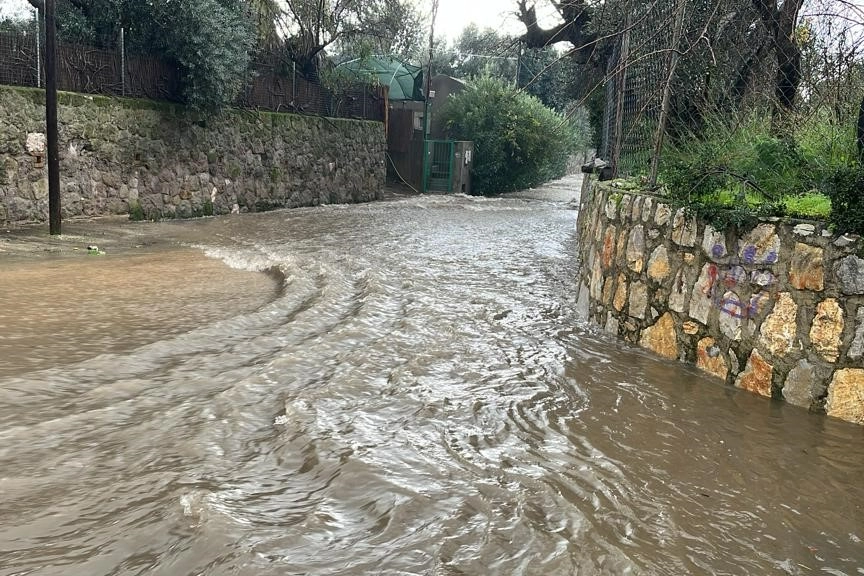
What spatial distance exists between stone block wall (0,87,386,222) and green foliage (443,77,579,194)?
5.68m

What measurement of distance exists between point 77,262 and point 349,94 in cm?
1351

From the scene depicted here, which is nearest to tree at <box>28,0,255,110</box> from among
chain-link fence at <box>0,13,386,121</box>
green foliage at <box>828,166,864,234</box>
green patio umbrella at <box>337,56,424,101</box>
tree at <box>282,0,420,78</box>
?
chain-link fence at <box>0,13,386,121</box>

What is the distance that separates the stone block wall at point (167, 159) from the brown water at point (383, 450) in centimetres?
531

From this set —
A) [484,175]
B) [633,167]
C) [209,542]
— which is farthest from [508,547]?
[484,175]

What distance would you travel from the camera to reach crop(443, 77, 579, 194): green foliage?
2548 cm

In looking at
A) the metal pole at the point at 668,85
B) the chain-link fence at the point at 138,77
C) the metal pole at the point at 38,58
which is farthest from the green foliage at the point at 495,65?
the metal pole at the point at 668,85

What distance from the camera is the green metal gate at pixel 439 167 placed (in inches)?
991

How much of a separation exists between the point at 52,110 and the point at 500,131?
17.0 metres

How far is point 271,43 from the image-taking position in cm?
1952

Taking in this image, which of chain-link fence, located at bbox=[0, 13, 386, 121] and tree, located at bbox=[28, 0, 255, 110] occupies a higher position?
tree, located at bbox=[28, 0, 255, 110]

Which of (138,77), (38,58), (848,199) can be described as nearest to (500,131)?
(138,77)

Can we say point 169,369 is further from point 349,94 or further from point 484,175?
point 484,175

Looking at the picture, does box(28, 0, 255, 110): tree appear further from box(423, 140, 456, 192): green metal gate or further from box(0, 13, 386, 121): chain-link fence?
box(423, 140, 456, 192): green metal gate

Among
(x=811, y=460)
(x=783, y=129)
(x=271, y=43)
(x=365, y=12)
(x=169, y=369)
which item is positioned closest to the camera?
(x=811, y=460)
